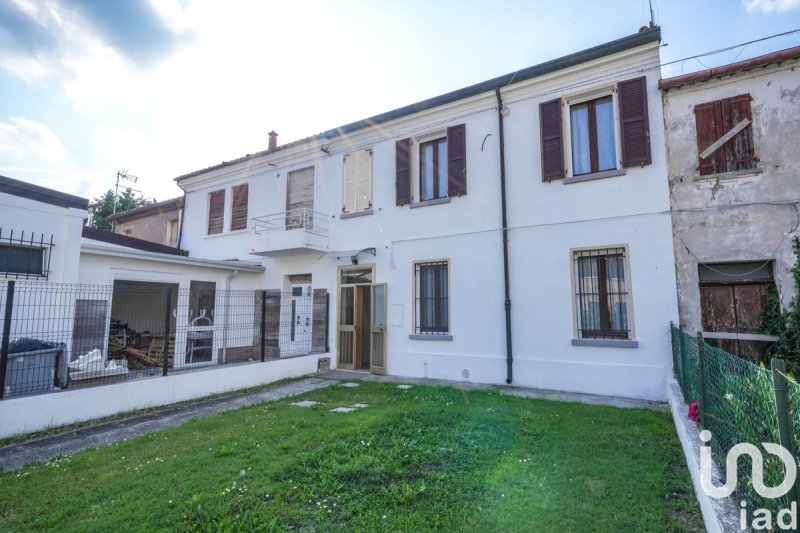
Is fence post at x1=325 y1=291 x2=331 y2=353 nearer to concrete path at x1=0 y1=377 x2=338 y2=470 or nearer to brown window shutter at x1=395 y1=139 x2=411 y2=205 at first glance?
concrete path at x1=0 y1=377 x2=338 y2=470

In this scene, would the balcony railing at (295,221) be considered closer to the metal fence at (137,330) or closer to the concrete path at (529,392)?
the metal fence at (137,330)

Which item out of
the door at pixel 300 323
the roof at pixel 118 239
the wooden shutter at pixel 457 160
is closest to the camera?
the wooden shutter at pixel 457 160

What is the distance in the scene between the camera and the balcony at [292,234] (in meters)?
11.6

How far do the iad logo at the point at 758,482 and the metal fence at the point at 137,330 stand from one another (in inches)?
337

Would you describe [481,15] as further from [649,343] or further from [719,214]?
[649,343]

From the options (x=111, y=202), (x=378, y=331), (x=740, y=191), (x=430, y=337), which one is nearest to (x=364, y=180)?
(x=378, y=331)

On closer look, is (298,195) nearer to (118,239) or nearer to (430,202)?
(430,202)

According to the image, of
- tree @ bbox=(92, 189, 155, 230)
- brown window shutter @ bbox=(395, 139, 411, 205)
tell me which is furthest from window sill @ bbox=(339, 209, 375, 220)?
tree @ bbox=(92, 189, 155, 230)

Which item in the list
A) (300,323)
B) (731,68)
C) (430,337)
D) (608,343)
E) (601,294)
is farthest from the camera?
(300,323)

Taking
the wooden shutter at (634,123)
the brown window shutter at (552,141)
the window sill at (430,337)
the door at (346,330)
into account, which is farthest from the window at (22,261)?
the wooden shutter at (634,123)

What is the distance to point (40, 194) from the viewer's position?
8.26m

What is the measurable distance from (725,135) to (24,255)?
13666 mm

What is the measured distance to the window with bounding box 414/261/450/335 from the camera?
1034 cm

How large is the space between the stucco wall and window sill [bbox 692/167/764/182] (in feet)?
0.05
